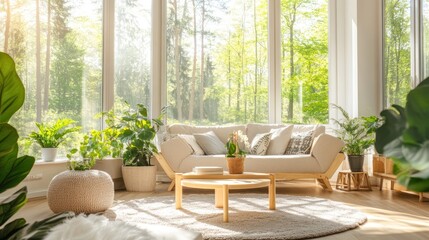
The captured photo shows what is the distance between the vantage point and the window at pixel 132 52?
7273 millimetres

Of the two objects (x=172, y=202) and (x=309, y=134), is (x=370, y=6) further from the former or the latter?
(x=172, y=202)

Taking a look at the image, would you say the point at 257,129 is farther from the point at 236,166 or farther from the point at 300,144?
the point at 236,166

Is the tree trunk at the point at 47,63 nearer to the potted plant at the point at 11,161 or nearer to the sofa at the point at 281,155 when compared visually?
the sofa at the point at 281,155

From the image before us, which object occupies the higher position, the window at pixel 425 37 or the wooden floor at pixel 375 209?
the window at pixel 425 37

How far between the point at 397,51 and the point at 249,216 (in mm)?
3649

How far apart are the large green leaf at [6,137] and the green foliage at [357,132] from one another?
5.87 metres

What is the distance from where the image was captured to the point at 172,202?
5156mm

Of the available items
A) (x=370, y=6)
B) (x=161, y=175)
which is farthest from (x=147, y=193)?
(x=370, y=6)

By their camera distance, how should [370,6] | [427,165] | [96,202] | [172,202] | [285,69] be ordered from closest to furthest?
[427,165] < [96,202] < [172,202] < [370,6] < [285,69]

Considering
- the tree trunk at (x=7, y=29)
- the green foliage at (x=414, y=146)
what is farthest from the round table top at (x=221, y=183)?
the green foliage at (x=414, y=146)

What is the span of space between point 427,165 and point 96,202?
4.51m

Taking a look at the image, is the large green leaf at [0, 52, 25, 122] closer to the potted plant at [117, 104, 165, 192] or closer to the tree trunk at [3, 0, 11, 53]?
the tree trunk at [3, 0, 11, 53]

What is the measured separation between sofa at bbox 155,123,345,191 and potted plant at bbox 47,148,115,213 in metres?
1.63

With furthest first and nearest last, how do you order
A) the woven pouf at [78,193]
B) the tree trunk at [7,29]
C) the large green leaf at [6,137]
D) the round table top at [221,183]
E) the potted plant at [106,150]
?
1. the potted plant at [106,150]
2. the tree trunk at [7,29]
3. the woven pouf at [78,193]
4. the round table top at [221,183]
5. the large green leaf at [6,137]
